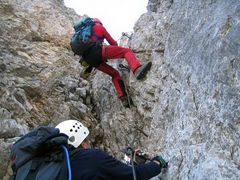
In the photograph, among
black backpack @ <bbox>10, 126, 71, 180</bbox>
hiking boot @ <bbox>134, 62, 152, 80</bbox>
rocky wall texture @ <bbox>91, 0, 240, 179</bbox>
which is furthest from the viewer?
→ hiking boot @ <bbox>134, 62, 152, 80</bbox>

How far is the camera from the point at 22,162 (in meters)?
5.39

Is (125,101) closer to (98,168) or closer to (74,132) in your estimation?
(74,132)

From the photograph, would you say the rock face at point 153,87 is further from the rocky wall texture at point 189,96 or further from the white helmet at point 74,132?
the white helmet at point 74,132

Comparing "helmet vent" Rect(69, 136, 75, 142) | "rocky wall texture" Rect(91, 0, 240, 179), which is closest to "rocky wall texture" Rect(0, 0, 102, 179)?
"rocky wall texture" Rect(91, 0, 240, 179)

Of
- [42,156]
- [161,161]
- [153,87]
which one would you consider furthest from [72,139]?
[153,87]

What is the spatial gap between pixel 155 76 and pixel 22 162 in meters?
4.92

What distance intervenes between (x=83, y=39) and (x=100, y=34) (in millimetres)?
646

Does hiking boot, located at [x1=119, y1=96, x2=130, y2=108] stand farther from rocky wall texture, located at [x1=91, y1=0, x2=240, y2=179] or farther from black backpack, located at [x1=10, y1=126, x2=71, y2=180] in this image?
black backpack, located at [x1=10, y1=126, x2=71, y2=180]

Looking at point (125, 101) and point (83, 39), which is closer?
point (125, 101)

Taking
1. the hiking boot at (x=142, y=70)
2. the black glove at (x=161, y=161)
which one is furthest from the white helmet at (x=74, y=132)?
the hiking boot at (x=142, y=70)

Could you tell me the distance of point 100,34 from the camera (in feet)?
37.7

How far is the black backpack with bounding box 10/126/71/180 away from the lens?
527 cm

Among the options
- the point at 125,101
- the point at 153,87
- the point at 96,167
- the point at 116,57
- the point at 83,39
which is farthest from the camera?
the point at 83,39

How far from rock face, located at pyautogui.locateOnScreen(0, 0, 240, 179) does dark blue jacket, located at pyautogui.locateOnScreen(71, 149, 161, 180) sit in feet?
3.91
